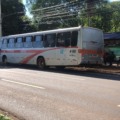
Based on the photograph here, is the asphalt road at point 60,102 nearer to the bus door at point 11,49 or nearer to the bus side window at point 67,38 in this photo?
the bus side window at point 67,38

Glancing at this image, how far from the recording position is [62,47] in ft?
77.0

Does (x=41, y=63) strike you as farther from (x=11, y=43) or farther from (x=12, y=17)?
(x=12, y=17)

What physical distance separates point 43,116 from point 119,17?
186ft

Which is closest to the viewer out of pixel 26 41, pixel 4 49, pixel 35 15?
pixel 26 41

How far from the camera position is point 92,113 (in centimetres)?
905

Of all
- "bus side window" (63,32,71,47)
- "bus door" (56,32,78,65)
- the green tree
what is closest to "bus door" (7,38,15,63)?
"bus door" (56,32,78,65)

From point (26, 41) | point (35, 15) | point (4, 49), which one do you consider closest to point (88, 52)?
point (26, 41)

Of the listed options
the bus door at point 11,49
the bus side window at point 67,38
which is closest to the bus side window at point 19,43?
the bus door at point 11,49

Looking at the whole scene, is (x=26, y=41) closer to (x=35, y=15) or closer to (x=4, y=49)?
(x=4, y=49)

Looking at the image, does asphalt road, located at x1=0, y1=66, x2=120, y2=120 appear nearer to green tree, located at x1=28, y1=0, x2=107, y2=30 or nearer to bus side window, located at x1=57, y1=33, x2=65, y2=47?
bus side window, located at x1=57, y1=33, x2=65, y2=47

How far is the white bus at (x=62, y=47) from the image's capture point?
22.2 metres

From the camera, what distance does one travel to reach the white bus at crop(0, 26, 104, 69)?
22219 mm

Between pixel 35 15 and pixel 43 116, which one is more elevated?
pixel 35 15

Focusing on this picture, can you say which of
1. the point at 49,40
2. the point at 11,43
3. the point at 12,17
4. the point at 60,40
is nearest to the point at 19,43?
the point at 11,43
